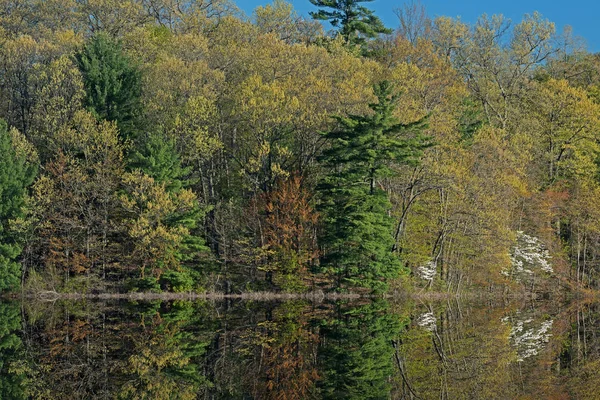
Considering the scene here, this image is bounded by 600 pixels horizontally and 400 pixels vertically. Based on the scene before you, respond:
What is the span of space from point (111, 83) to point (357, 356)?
29.7 meters

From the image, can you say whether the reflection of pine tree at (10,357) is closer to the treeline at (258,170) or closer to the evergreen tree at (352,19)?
the treeline at (258,170)

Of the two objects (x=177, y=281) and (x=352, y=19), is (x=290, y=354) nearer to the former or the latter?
(x=177, y=281)

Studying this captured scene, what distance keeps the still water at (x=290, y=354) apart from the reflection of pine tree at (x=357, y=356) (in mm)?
43

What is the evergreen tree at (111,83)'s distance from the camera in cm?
4631

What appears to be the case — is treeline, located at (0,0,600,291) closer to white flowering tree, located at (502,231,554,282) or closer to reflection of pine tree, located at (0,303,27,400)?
white flowering tree, located at (502,231,554,282)

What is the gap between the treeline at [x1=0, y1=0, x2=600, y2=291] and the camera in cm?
4212


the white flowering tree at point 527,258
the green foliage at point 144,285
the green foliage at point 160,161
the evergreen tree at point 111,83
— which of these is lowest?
the green foliage at point 144,285

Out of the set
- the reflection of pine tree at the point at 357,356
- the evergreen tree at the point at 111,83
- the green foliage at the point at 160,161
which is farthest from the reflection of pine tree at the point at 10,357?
the evergreen tree at the point at 111,83

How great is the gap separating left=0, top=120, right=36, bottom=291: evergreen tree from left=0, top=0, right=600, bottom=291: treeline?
0.34ft

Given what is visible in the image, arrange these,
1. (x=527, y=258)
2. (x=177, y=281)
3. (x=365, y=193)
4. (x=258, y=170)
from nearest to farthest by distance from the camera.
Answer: (x=365, y=193)
(x=177, y=281)
(x=258, y=170)
(x=527, y=258)

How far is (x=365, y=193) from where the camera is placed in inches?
1662

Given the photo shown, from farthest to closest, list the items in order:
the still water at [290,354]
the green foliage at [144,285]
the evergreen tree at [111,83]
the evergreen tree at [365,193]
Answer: the evergreen tree at [111,83], the green foliage at [144,285], the evergreen tree at [365,193], the still water at [290,354]

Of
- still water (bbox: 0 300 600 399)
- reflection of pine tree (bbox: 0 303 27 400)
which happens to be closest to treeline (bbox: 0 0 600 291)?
still water (bbox: 0 300 600 399)

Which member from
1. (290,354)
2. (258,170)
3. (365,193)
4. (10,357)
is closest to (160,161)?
(258,170)
